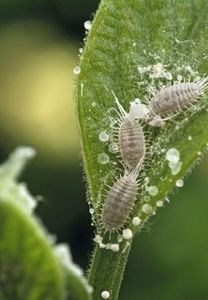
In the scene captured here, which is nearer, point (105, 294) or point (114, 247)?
point (105, 294)

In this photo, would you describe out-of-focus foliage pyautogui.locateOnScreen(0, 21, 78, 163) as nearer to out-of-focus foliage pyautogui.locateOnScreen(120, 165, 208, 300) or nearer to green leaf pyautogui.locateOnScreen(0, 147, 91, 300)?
out-of-focus foliage pyautogui.locateOnScreen(120, 165, 208, 300)

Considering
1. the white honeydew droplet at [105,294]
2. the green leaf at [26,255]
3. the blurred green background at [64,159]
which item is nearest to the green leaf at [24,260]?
the green leaf at [26,255]

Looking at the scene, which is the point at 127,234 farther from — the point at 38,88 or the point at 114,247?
the point at 38,88

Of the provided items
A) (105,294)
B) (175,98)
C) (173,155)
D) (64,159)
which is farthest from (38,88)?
(105,294)

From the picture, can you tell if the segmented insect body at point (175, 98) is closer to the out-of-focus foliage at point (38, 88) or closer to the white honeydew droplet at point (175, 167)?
the white honeydew droplet at point (175, 167)

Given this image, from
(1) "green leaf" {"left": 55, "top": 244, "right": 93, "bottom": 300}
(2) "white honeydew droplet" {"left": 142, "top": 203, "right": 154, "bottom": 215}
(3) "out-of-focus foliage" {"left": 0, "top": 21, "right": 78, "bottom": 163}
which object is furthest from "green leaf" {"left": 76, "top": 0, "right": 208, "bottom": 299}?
(3) "out-of-focus foliage" {"left": 0, "top": 21, "right": 78, "bottom": 163}

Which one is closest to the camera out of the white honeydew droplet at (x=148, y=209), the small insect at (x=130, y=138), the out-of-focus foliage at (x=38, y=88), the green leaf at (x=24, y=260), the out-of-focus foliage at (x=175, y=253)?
the green leaf at (x=24, y=260)
